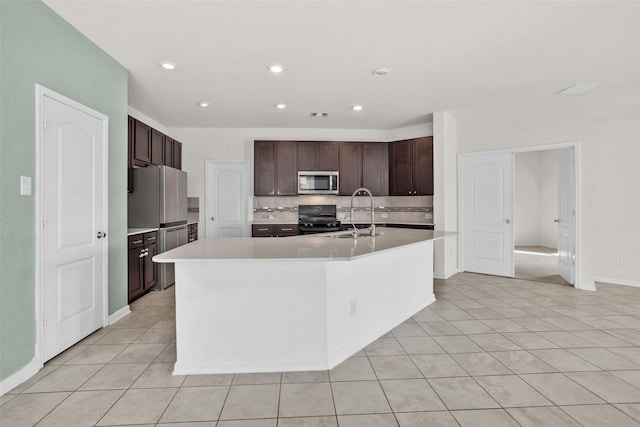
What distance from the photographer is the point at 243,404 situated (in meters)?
1.92

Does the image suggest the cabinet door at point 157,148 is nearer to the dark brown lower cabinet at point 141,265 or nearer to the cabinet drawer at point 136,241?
the dark brown lower cabinet at point 141,265

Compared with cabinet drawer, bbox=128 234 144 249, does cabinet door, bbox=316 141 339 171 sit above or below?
above

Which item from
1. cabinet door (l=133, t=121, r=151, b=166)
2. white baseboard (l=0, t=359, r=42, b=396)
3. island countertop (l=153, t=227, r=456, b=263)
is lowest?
white baseboard (l=0, t=359, r=42, b=396)

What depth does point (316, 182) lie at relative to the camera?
588cm

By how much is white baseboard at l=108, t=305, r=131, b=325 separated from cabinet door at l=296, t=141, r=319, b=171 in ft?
11.2

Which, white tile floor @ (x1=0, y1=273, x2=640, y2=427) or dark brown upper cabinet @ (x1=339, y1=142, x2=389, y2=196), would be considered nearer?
white tile floor @ (x1=0, y1=273, x2=640, y2=427)

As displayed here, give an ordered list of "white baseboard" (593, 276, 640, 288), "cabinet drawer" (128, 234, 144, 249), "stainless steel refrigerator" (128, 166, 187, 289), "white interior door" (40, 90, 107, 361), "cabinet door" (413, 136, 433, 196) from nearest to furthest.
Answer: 1. "white interior door" (40, 90, 107, 361)
2. "cabinet drawer" (128, 234, 144, 249)
3. "stainless steel refrigerator" (128, 166, 187, 289)
4. "white baseboard" (593, 276, 640, 288)
5. "cabinet door" (413, 136, 433, 196)

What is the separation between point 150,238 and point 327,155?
3.14 m

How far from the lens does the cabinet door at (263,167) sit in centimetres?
586

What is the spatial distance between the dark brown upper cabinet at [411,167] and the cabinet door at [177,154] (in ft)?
12.1

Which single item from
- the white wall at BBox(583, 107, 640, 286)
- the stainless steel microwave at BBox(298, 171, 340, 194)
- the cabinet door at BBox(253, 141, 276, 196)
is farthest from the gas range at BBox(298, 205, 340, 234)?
the white wall at BBox(583, 107, 640, 286)

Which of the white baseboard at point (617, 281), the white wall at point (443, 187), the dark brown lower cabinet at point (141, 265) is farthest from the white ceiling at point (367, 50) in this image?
the white baseboard at point (617, 281)

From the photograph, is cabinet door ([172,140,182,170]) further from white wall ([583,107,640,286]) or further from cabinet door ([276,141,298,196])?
white wall ([583,107,640,286])

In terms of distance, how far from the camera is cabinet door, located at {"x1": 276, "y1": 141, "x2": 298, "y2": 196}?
19.3 ft
